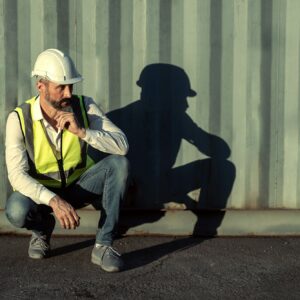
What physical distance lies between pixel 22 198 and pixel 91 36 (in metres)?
1.47

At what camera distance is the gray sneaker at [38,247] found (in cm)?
519

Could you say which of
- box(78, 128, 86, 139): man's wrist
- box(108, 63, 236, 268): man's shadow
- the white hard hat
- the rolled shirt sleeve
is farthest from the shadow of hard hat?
box(78, 128, 86, 139): man's wrist

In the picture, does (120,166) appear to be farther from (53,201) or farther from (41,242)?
(41,242)

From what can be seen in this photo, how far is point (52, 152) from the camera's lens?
5074 mm

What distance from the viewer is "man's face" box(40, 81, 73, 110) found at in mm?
4914

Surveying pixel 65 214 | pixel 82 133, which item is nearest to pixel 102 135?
pixel 82 133

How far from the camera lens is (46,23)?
575cm

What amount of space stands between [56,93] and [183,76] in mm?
1214

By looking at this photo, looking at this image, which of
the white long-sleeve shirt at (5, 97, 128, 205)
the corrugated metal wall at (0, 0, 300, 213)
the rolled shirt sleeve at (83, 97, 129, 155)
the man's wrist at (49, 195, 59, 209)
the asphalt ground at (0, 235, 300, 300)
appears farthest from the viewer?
the corrugated metal wall at (0, 0, 300, 213)

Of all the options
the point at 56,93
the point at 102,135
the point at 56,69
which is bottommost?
the point at 102,135

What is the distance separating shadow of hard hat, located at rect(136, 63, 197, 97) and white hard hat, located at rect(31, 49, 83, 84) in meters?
0.90

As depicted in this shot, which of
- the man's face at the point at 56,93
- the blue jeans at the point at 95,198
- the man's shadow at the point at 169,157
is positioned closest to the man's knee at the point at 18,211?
the blue jeans at the point at 95,198

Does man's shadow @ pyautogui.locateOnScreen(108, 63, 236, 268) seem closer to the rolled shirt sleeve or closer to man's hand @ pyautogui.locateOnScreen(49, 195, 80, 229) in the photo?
the rolled shirt sleeve

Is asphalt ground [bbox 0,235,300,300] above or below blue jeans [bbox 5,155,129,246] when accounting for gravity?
below
